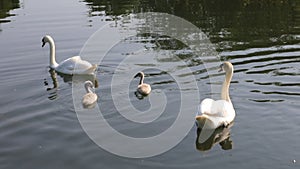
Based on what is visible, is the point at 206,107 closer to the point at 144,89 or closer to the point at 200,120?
the point at 200,120

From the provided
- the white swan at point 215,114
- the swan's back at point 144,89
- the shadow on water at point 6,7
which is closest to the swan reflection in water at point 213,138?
the white swan at point 215,114

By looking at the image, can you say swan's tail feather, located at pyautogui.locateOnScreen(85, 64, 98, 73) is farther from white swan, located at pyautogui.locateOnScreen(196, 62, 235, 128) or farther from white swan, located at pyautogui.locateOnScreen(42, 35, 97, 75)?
white swan, located at pyautogui.locateOnScreen(196, 62, 235, 128)

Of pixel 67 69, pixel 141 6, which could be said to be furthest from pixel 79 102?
pixel 141 6

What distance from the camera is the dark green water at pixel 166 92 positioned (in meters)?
8.90

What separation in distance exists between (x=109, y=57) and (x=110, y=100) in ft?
14.7

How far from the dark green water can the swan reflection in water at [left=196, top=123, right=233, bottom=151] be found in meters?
0.02

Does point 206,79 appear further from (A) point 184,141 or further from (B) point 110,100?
(A) point 184,141

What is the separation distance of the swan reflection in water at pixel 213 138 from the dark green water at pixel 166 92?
0.02m

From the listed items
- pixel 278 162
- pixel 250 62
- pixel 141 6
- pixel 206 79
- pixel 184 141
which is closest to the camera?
pixel 278 162

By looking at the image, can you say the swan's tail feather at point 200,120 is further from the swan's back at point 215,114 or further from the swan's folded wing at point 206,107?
the swan's folded wing at point 206,107

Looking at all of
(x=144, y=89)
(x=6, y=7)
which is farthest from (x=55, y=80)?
(x=6, y=7)

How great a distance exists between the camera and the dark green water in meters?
8.90

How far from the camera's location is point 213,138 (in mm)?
9820

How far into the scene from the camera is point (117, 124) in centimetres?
1047
